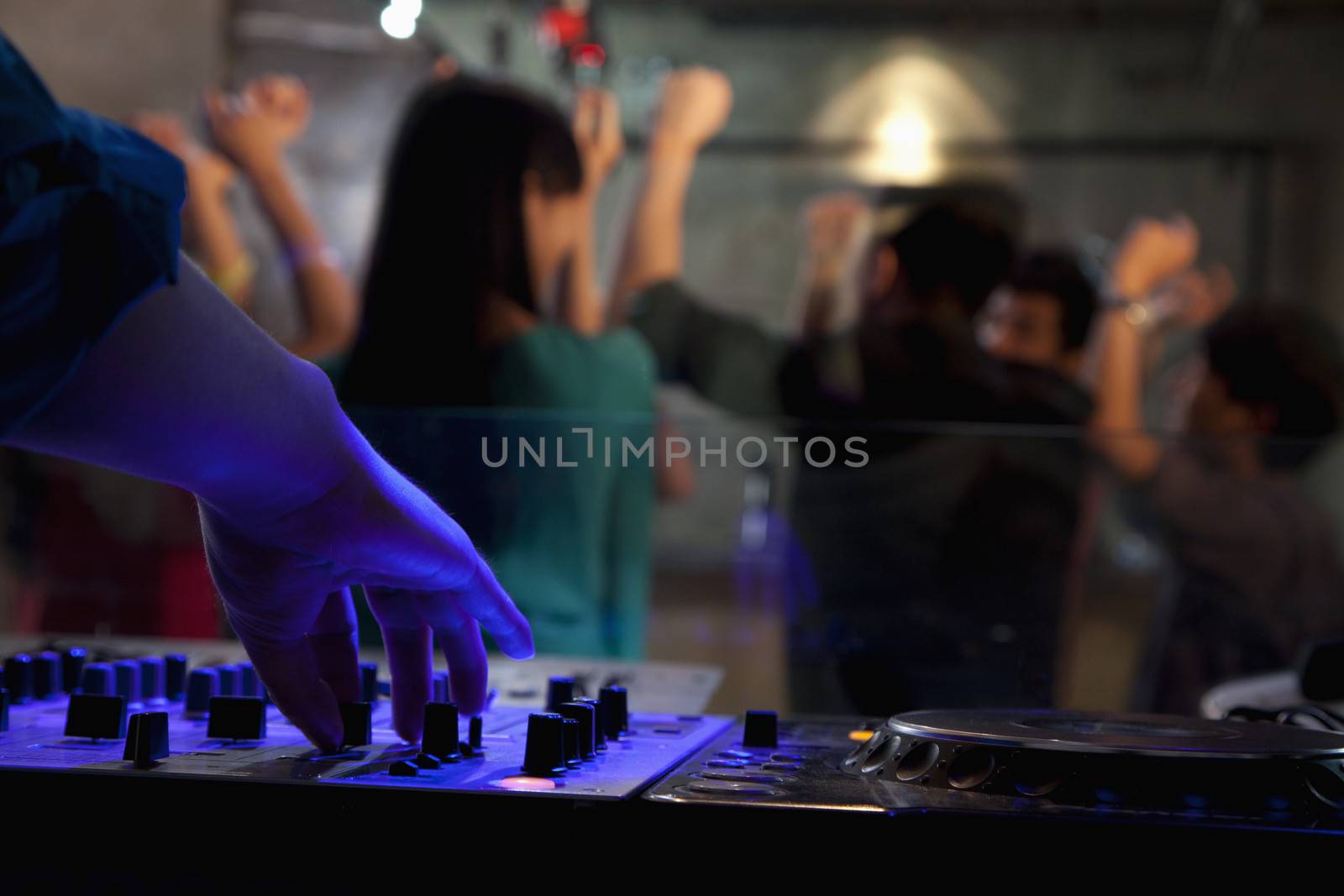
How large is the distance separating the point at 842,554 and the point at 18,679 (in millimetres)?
694

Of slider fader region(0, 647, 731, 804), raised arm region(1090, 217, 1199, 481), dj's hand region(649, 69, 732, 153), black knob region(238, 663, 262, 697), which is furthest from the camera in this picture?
dj's hand region(649, 69, 732, 153)

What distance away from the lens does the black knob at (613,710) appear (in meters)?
0.57

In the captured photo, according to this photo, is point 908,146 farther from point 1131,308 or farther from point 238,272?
point 238,272

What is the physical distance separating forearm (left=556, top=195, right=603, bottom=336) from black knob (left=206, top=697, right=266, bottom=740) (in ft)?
6.35

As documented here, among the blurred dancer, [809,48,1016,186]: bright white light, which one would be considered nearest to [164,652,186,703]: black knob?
the blurred dancer

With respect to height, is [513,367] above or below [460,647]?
above

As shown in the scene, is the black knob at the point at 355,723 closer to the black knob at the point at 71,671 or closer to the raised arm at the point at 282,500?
the raised arm at the point at 282,500

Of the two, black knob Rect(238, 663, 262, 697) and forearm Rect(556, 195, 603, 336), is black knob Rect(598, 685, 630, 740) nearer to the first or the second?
black knob Rect(238, 663, 262, 697)

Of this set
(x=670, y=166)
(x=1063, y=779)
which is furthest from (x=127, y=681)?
(x=670, y=166)

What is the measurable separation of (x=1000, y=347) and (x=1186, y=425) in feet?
1.88

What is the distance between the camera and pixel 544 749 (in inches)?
18.5

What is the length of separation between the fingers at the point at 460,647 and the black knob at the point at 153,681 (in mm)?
183

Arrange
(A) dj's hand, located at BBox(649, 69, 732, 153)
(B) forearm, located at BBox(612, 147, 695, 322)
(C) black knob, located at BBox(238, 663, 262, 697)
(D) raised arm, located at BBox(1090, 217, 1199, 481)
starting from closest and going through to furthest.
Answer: (C) black knob, located at BBox(238, 663, 262, 697)
(D) raised arm, located at BBox(1090, 217, 1199, 481)
(B) forearm, located at BBox(612, 147, 695, 322)
(A) dj's hand, located at BBox(649, 69, 732, 153)

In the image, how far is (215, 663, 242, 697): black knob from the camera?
0.65 meters
